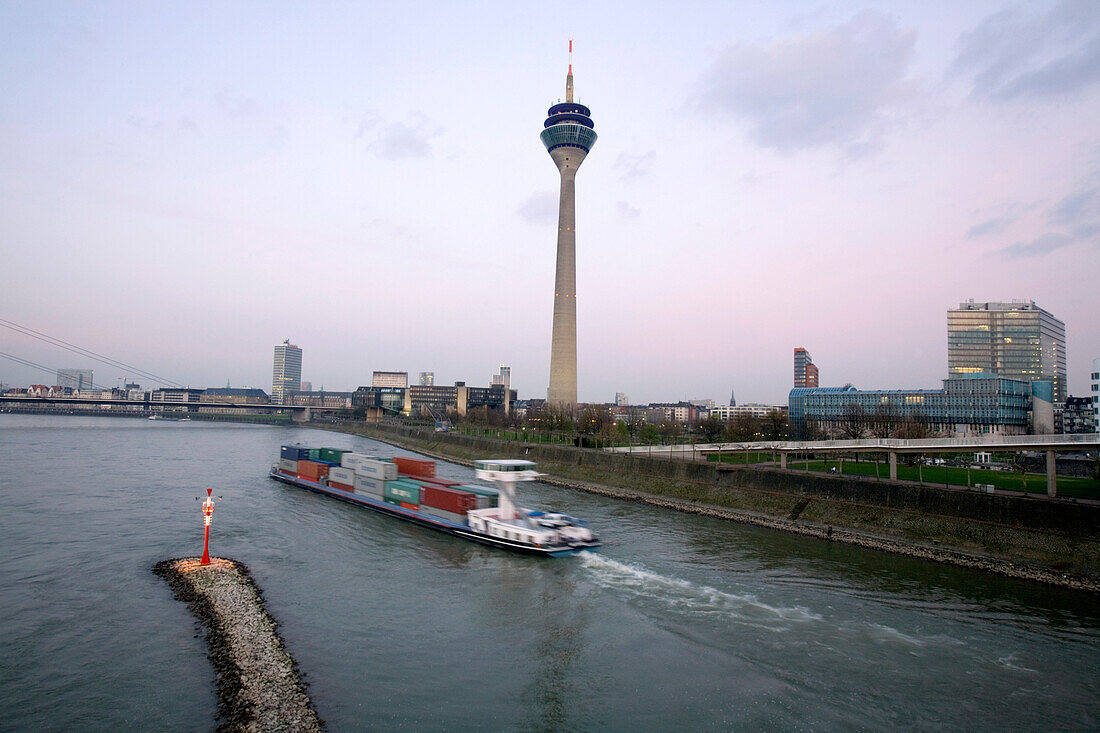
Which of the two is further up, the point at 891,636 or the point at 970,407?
the point at 970,407

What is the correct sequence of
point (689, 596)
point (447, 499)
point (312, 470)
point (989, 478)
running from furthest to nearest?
point (312, 470) < point (989, 478) < point (447, 499) < point (689, 596)

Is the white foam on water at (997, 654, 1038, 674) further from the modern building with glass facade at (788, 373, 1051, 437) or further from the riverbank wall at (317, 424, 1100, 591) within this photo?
the modern building with glass facade at (788, 373, 1051, 437)

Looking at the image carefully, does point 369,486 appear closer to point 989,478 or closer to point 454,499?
point 454,499

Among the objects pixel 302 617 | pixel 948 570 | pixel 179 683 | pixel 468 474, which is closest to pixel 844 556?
pixel 948 570

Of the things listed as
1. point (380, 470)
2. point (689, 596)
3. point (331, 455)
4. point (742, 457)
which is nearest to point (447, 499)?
point (380, 470)

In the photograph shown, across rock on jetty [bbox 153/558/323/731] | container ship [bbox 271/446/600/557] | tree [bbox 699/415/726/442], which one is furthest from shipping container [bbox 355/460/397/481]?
tree [bbox 699/415/726/442]

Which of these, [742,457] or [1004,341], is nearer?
[742,457]

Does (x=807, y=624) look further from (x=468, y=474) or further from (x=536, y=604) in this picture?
(x=468, y=474)
